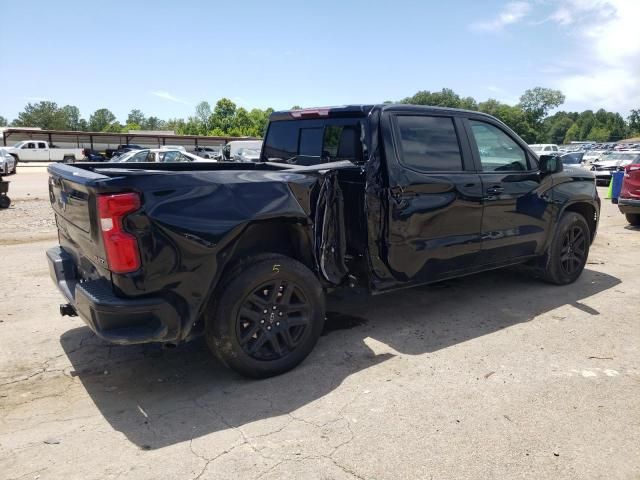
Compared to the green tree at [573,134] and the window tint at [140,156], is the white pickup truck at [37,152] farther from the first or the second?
the green tree at [573,134]

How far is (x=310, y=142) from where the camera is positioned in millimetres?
4855

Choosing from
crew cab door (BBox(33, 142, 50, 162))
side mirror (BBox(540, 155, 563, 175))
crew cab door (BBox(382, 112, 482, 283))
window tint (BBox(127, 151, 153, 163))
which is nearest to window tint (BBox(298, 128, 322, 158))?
→ crew cab door (BBox(382, 112, 482, 283))

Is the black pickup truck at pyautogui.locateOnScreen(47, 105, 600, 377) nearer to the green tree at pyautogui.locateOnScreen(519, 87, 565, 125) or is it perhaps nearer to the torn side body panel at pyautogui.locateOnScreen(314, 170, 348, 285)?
the torn side body panel at pyautogui.locateOnScreen(314, 170, 348, 285)

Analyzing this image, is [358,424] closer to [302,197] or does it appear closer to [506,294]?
[302,197]

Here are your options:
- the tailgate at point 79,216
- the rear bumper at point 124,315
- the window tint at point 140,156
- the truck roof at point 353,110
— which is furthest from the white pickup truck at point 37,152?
the rear bumper at point 124,315

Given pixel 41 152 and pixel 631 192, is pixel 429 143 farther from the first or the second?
pixel 41 152

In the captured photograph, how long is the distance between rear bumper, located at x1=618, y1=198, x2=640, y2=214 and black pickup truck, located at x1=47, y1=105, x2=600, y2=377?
565cm

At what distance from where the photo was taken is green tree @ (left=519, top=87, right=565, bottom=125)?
352ft

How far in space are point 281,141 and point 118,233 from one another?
264 cm

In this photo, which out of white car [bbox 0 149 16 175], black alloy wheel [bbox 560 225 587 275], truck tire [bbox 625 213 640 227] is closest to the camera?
black alloy wheel [bbox 560 225 587 275]

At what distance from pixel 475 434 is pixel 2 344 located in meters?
3.81

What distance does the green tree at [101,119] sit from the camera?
12131 cm

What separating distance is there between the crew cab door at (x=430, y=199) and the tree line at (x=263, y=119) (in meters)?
73.5

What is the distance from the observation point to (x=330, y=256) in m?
4.05
